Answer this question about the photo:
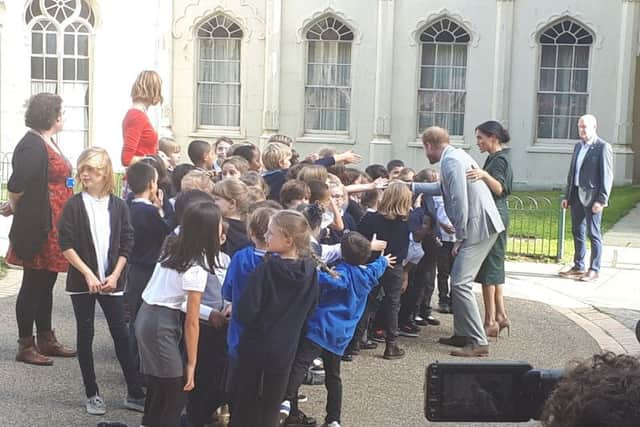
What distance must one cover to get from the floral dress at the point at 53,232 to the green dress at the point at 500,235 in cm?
338

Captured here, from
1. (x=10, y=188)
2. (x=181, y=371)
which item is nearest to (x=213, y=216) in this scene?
(x=181, y=371)

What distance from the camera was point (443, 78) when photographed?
22969 millimetres

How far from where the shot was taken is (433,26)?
22.8 m

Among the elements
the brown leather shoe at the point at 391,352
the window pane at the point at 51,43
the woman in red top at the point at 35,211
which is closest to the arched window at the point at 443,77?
the window pane at the point at 51,43

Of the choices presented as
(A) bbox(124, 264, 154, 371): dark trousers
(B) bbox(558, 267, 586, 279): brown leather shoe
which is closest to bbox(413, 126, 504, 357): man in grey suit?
(A) bbox(124, 264, 154, 371): dark trousers

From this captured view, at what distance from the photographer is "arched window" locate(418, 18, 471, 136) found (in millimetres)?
22844

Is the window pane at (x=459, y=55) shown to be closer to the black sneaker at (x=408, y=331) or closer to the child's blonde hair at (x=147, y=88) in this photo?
the black sneaker at (x=408, y=331)

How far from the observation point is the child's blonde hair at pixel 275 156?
352 inches

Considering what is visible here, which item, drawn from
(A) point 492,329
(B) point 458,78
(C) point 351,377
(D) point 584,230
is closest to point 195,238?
(C) point 351,377

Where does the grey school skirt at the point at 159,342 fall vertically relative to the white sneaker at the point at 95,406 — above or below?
above

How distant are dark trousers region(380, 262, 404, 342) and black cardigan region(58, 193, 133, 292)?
220cm

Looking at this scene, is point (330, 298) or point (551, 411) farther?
point (330, 298)

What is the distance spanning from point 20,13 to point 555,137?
36.6 feet

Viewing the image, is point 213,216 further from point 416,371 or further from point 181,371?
point 416,371
